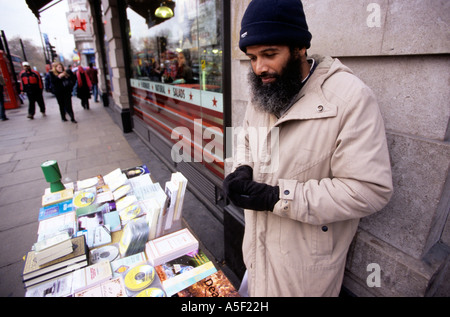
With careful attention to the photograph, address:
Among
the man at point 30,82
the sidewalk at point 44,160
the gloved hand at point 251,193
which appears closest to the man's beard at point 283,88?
the gloved hand at point 251,193

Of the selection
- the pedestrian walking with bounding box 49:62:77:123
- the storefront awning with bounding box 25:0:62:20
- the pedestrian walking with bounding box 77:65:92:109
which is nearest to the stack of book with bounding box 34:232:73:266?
the pedestrian walking with bounding box 49:62:77:123

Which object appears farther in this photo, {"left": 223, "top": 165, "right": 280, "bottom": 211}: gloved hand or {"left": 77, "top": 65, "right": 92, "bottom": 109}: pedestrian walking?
{"left": 77, "top": 65, "right": 92, "bottom": 109}: pedestrian walking

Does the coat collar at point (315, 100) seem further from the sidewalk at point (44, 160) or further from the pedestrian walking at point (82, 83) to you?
the pedestrian walking at point (82, 83)

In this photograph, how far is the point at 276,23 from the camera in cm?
112

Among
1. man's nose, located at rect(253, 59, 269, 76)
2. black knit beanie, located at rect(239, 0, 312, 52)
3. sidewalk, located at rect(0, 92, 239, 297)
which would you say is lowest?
sidewalk, located at rect(0, 92, 239, 297)

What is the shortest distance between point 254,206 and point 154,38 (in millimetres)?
5539

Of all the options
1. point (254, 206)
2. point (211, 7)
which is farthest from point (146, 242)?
point (211, 7)

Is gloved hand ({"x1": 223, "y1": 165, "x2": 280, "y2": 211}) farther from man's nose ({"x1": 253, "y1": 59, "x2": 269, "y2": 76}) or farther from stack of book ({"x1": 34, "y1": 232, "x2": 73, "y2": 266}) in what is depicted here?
stack of book ({"x1": 34, "y1": 232, "x2": 73, "y2": 266})

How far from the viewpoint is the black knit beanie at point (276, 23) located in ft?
3.66

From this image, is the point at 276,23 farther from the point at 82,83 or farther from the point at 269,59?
the point at 82,83

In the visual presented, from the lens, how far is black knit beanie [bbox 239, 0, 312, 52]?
1115 mm

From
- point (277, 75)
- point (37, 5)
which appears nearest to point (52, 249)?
point (277, 75)

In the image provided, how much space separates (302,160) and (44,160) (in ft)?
20.8

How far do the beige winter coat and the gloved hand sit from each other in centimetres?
5
